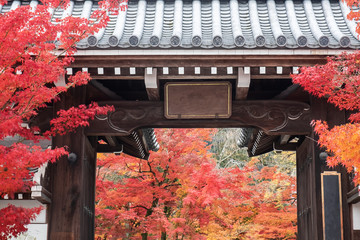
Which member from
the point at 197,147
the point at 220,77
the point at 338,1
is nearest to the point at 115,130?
the point at 220,77

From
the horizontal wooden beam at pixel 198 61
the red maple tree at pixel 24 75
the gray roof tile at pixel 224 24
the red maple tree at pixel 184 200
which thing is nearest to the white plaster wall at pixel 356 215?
the horizontal wooden beam at pixel 198 61

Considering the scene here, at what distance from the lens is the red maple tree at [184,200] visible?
1623cm

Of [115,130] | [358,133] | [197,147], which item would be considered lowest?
[358,133]

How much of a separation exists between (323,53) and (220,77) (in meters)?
1.48

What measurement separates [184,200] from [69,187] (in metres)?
8.40

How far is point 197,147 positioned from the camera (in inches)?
701

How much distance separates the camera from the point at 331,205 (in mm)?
7832

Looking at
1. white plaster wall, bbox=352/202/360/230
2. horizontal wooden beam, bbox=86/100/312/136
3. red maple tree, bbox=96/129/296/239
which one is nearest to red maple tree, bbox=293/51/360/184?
horizontal wooden beam, bbox=86/100/312/136

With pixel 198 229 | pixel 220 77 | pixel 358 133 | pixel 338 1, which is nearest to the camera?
pixel 358 133

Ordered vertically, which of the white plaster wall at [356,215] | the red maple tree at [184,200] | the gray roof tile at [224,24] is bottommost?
the white plaster wall at [356,215]

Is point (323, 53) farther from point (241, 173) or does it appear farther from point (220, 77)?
point (241, 173)

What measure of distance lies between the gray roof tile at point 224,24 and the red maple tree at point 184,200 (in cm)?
803

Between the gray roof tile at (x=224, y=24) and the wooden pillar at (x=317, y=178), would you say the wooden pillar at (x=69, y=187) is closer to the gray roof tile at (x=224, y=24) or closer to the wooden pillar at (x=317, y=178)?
the gray roof tile at (x=224, y=24)

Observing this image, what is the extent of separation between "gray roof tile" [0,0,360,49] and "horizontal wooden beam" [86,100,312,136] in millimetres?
1182
